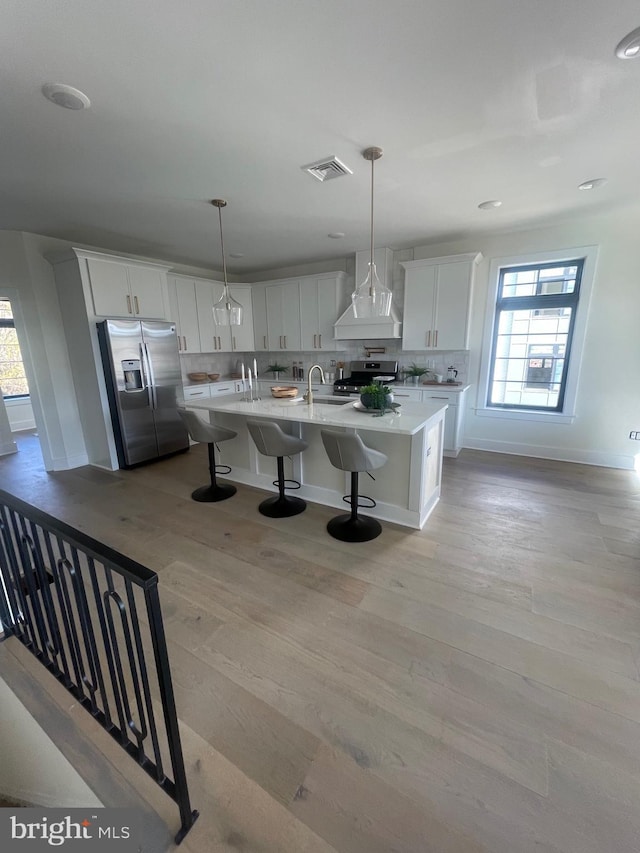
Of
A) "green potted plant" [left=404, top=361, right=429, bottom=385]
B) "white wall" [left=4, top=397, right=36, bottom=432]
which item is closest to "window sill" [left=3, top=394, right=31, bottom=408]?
"white wall" [left=4, top=397, right=36, bottom=432]

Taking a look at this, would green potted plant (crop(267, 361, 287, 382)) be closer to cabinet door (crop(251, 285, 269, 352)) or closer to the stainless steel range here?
cabinet door (crop(251, 285, 269, 352))

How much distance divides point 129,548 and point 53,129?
275cm

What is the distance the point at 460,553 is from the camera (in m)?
2.53

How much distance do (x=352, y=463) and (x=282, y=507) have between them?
1.00 m

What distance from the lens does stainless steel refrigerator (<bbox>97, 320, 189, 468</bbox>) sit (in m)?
4.03

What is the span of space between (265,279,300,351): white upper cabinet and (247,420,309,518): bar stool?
3207 millimetres

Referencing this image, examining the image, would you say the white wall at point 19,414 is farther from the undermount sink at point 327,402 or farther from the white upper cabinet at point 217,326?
the undermount sink at point 327,402

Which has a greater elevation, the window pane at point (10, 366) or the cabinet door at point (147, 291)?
the cabinet door at point (147, 291)

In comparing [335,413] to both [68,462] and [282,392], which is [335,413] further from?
[68,462]

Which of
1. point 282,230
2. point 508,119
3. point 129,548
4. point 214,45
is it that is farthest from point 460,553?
point 282,230

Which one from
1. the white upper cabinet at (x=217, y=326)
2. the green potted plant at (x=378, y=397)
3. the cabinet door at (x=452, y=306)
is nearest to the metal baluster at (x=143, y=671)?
the green potted plant at (x=378, y=397)

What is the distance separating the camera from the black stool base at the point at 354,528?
8.93 feet

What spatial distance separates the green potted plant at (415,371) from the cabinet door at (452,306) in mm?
422

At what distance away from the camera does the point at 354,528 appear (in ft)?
9.23
